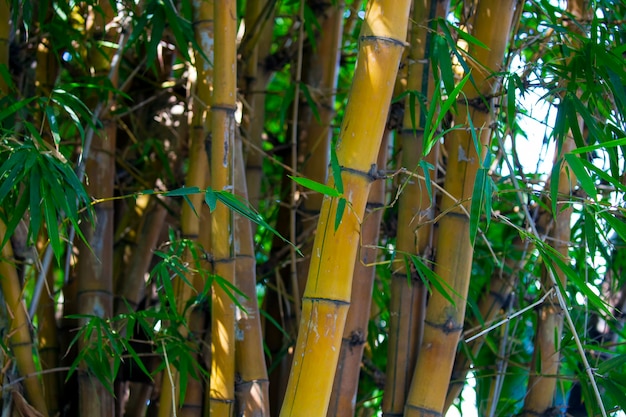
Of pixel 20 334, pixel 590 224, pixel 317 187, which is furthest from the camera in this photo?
pixel 20 334

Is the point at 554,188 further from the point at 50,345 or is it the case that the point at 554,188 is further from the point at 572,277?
the point at 50,345

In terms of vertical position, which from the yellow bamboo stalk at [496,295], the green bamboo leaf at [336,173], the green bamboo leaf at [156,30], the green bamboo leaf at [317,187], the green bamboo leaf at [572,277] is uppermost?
the green bamboo leaf at [156,30]

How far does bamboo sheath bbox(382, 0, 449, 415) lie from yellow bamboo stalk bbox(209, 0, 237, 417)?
0.24m

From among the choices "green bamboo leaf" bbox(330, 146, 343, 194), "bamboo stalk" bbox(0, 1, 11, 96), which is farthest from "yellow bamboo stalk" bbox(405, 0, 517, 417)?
"bamboo stalk" bbox(0, 1, 11, 96)

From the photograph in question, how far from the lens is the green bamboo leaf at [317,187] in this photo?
793 mm

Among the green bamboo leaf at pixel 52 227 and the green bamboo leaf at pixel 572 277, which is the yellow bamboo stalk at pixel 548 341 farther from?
the green bamboo leaf at pixel 52 227

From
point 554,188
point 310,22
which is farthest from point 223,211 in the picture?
point 310,22

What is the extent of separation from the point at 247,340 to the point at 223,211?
0.66ft

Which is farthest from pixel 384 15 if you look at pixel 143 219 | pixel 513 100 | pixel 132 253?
pixel 132 253

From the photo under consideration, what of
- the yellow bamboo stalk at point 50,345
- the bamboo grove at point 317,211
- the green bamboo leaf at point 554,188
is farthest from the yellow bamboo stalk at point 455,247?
the yellow bamboo stalk at point 50,345

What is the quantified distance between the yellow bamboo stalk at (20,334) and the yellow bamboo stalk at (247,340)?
0.33 m

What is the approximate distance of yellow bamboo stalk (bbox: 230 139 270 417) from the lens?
1.09 meters

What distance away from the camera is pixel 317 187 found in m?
0.80

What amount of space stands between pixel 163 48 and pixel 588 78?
103 centimetres
